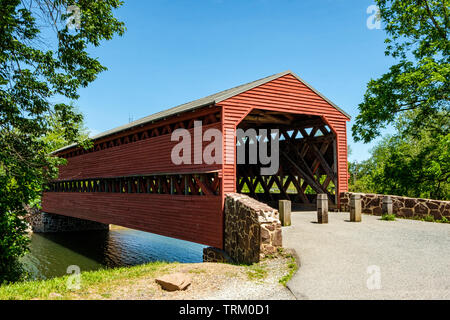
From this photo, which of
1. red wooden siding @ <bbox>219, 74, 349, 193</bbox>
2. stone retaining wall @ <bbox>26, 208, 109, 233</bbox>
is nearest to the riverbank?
red wooden siding @ <bbox>219, 74, 349, 193</bbox>

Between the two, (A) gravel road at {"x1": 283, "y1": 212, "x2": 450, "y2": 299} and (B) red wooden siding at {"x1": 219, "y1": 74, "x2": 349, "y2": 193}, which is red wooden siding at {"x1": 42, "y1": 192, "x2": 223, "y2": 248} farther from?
(A) gravel road at {"x1": 283, "y1": 212, "x2": 450, "y2": 299}

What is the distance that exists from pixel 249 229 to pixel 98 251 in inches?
650

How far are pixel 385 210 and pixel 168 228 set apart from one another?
8.21 m

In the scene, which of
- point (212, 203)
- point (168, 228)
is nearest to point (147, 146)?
point (168, 228)

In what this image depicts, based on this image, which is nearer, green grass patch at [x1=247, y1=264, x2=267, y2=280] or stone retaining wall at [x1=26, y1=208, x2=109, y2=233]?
green grass patch at [x1=247, y1=264, x2=267, y2=280]

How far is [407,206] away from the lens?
43.5 feet

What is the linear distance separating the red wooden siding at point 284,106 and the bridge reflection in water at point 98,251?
8.47 m

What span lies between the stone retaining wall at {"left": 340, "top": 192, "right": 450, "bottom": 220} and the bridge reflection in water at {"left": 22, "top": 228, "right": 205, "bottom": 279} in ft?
28.6

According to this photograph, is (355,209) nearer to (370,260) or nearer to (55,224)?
(370,260)

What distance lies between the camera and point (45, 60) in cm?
1142

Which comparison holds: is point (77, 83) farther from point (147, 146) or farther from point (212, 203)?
point (212, 203)

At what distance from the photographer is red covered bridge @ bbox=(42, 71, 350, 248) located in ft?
37.9

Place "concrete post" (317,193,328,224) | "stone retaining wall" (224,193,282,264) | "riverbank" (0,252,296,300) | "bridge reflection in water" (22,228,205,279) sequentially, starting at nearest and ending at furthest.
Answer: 1. "riverbank" (0,252,296,300)
2. "stone retaining wall" (224,193,282,264)
3. "concrete post" (317,193,328,224)
4. "bridge reflection in water" (22,228,205,279)

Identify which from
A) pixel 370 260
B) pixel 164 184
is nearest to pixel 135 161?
pixel 164 184
